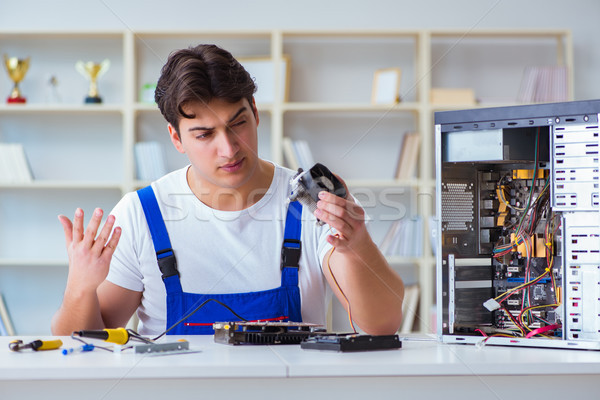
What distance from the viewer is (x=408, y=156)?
11.0ft

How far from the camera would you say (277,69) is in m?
3.27

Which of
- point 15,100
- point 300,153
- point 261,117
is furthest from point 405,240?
point 15,100

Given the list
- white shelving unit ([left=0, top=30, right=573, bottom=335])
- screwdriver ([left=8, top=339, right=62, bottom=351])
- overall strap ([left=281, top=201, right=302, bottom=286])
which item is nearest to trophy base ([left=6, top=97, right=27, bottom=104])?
white shelving unit ([left=0, top=30, right=573, bottom=335])

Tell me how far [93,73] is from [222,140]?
2.10 m

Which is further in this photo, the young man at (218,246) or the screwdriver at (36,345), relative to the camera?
the young man at (218,246)

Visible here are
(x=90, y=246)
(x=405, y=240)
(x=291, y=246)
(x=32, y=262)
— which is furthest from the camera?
(x=405, y=240)

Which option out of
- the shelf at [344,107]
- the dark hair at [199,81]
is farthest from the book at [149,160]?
the dark hair at [199,81]

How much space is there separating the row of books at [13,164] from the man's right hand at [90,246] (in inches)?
86.0

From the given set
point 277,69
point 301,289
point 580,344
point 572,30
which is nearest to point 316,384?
point 580,344

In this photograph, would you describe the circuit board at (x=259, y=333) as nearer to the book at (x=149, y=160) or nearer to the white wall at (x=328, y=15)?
the book at (x=149, y=160)

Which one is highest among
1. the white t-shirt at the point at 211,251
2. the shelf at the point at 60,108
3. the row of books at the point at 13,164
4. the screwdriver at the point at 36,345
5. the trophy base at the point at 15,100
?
the trophy base at the point at 15,100

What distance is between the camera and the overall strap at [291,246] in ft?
5.31

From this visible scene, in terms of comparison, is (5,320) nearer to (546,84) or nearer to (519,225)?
(519,225)

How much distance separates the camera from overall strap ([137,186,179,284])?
1588mm
